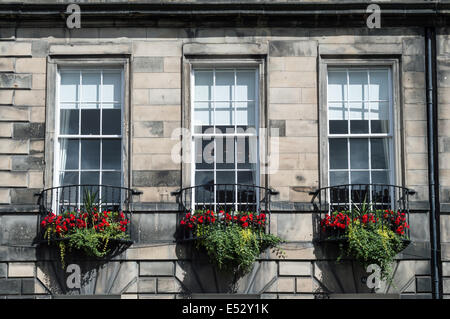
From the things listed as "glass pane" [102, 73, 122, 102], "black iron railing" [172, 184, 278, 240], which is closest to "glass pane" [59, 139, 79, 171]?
"glass pane" [102, 73, 122, 102]

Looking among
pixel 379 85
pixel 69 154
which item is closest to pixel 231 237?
pixel 69 154

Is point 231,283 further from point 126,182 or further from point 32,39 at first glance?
point 32,39

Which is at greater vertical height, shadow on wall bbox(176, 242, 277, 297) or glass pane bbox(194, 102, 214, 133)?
glass pane bbox(194, 102, 214, 133)

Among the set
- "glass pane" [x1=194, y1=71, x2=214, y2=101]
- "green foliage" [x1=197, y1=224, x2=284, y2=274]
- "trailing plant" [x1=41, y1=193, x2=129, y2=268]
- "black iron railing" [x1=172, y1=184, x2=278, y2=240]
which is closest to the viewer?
"green foliage" [x1=197, y1=224, x2=284, y2=274]

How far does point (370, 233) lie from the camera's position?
54.3 ft

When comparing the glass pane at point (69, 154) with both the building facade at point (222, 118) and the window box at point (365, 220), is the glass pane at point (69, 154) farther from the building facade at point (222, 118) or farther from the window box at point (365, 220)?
the window box at point (365, 220)

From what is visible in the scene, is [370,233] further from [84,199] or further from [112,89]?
[112,89]

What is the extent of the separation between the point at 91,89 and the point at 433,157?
636cm

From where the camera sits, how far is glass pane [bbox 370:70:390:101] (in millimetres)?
17875

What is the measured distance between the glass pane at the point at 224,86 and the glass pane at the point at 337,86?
182 cm

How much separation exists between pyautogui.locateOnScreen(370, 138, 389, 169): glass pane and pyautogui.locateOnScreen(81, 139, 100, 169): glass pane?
197 inches

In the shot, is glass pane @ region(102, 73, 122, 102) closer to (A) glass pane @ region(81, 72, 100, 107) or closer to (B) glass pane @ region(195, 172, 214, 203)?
(A) glass pane @ region(81, 72, 100, 107)
